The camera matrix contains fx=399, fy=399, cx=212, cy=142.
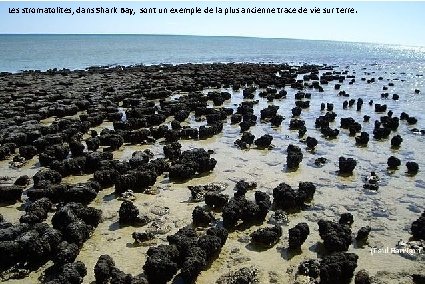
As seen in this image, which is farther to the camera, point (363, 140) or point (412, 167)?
point (363, 140)

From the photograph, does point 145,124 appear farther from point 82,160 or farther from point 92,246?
point 92,246

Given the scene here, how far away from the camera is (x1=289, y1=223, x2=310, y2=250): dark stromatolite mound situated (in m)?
8.97

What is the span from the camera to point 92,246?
361 inches

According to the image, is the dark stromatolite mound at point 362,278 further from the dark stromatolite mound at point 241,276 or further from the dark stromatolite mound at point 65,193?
the dark stromatolite mound at point 65,193

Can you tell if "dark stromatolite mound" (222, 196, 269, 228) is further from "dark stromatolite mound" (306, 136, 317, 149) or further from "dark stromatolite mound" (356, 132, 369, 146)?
"dark stromatolite mound" (356, 132, 369, 146)

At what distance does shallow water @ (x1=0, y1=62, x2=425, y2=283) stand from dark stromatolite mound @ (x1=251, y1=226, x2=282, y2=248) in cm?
16

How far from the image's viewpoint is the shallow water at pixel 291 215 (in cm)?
853

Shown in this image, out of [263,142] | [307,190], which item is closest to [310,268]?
[307,190]

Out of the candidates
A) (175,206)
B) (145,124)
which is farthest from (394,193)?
(145,124)

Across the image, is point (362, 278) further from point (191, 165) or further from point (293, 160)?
point (191, 165)

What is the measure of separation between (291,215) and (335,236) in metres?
1.99

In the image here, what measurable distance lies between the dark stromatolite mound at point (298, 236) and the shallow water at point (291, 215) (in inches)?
8.5

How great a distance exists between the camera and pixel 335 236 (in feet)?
29.0

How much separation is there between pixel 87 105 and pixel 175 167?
14304mm
